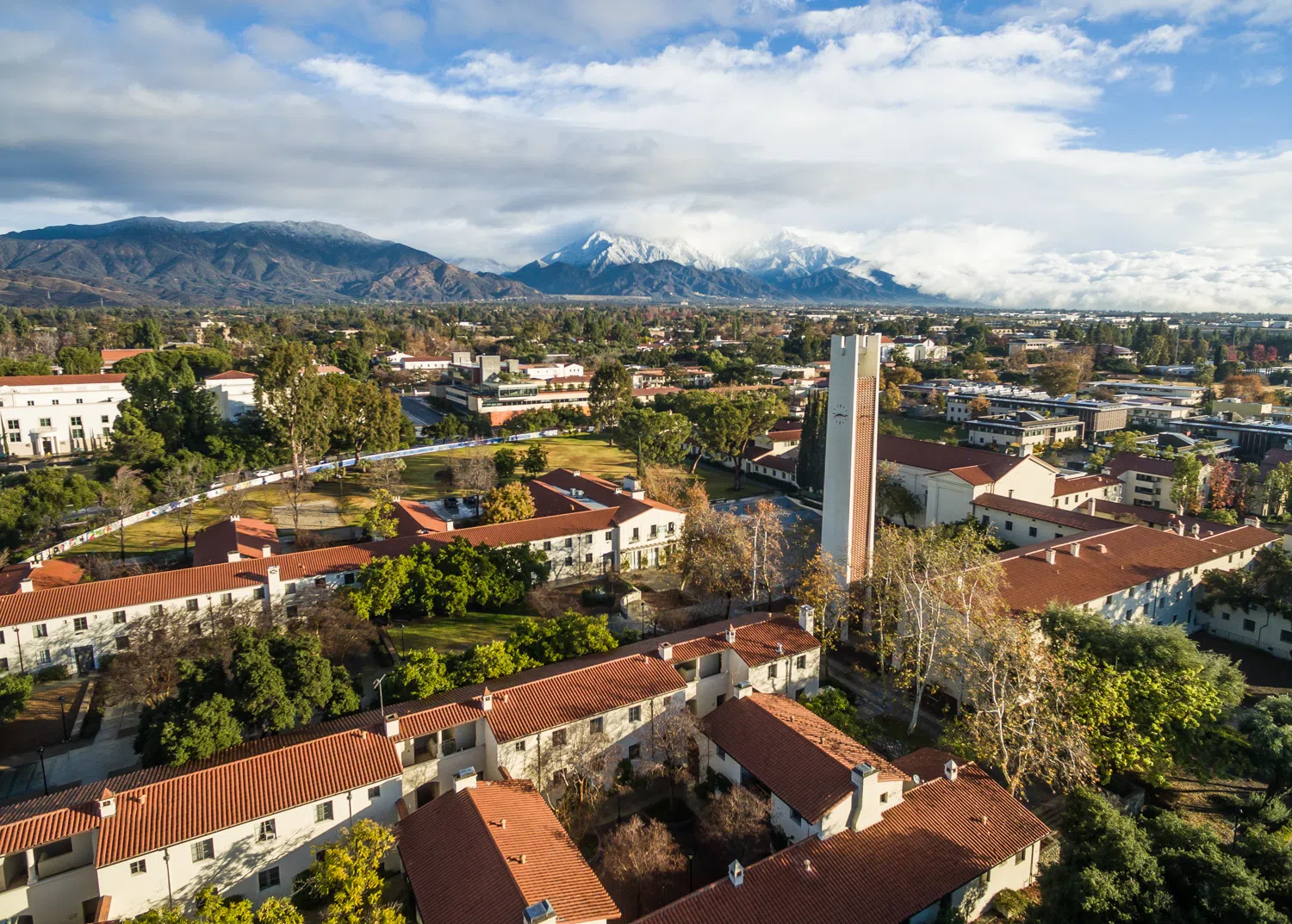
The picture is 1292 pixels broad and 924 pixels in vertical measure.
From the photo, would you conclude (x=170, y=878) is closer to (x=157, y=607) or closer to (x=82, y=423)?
(x=157, y=607)

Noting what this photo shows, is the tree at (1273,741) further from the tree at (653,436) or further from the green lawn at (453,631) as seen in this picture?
the tree at (653,436)

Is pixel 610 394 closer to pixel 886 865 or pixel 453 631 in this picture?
pixel 453 631

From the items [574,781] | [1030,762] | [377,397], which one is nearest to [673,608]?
[574,781]

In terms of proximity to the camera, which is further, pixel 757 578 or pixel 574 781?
pixel 757 578

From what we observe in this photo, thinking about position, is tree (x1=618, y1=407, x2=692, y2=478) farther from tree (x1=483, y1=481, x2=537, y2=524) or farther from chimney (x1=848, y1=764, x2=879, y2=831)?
chimney (x1=848, y1=764, x2=879, y2=831)

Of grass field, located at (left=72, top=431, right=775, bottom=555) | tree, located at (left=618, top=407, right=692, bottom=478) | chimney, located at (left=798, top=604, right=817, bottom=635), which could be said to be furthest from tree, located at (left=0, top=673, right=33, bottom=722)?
tree, located at (left=618, top=407, right=692, bottom=478)
